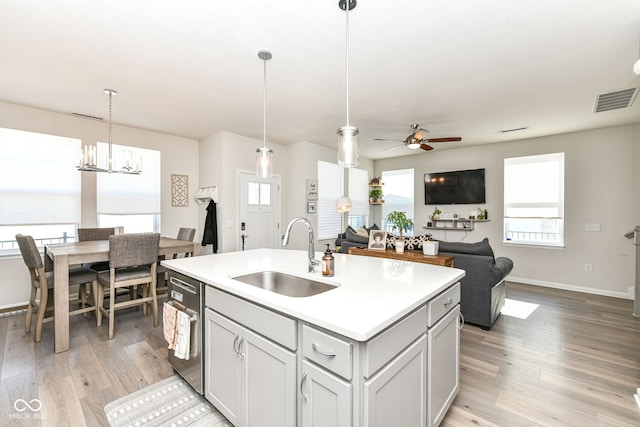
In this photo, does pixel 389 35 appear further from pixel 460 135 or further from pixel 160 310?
pixel 160 310

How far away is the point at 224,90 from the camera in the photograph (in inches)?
125

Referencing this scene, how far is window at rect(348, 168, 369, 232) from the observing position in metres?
6.77

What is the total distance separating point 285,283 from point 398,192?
221 inches

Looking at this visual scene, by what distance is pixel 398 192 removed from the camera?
7.02 metres

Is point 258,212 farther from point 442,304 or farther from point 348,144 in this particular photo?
point 442,304

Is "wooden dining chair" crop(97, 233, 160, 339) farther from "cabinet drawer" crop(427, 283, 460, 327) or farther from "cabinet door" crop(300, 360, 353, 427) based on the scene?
"cabinet drawer" crop(427, 283, 460, 327)

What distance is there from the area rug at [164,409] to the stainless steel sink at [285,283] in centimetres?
89

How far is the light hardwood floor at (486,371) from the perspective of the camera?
6.04 feet

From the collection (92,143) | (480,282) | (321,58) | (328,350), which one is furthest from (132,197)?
(480,282)

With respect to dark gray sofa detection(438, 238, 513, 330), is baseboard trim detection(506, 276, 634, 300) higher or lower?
lower

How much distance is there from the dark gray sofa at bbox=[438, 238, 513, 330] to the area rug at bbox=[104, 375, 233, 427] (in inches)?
107

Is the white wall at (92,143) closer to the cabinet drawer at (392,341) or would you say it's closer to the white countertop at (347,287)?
the white countertop at (347,287)

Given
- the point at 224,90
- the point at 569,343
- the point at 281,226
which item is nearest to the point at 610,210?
the point at 569,343

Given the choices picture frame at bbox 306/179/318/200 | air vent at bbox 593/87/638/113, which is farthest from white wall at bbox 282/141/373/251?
air vent at bbox 593/87/638/113
